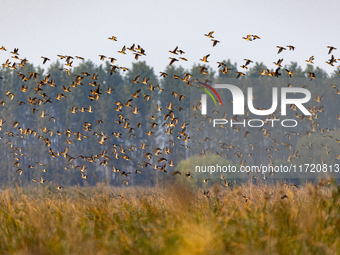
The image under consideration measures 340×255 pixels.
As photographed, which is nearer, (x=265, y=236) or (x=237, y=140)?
(x=265, y=236)

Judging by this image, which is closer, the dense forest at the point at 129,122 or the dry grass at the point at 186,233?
the dry grass at the point at 186,233

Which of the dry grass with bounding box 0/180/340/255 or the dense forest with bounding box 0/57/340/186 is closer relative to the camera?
the dry grass with bounding box 0/180/340/255

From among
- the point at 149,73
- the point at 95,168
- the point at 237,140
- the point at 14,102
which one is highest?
the point at 149,73

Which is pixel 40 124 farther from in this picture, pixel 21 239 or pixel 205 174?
pixel 21 239

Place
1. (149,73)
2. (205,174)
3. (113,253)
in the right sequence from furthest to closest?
(149,73)
(205,174)
(113,253)

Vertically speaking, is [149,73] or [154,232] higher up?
[149,73]

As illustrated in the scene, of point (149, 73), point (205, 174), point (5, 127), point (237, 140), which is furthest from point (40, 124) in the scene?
point (205, 174)

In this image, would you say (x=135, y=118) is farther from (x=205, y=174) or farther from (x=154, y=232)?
(x=154, y=232)

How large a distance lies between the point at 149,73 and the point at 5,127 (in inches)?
811

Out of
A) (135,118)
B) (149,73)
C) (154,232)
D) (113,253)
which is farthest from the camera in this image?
(149,73)

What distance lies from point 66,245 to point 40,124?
5105 cm

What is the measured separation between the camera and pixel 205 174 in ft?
104

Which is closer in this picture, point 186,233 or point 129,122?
point 186,233

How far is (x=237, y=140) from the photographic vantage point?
2242 inches
